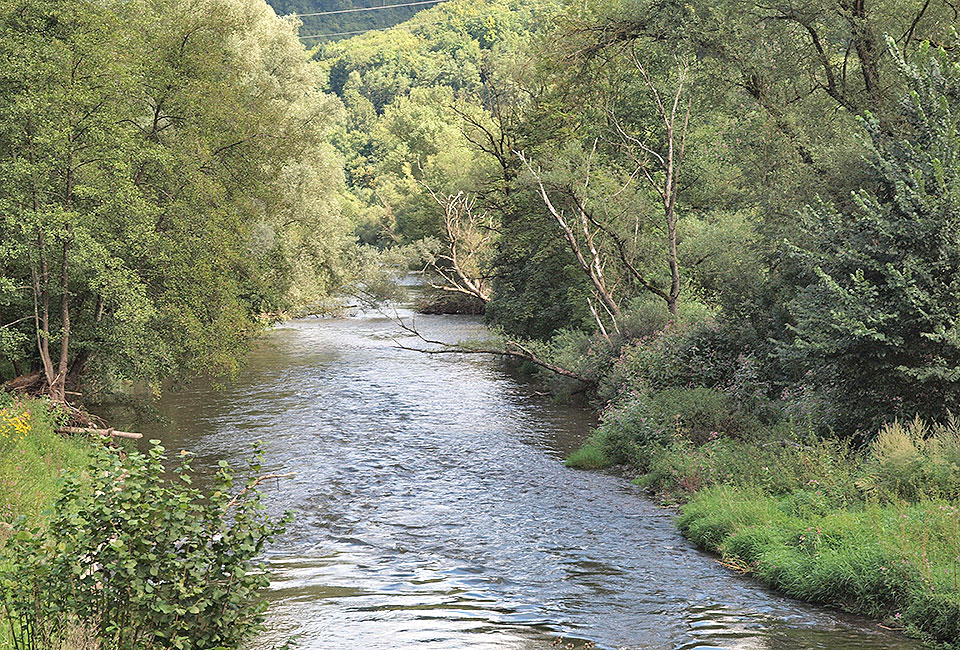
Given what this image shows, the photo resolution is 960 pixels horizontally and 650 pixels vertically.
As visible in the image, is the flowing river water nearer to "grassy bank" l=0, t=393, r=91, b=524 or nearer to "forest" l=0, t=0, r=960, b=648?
"forest" l=0, t=0, r=960, b=648

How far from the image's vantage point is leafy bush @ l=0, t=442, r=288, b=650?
227 inches

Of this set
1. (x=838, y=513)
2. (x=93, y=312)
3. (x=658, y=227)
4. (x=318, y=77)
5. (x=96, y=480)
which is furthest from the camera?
(x=318, y=77)

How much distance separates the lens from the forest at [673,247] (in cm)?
1156

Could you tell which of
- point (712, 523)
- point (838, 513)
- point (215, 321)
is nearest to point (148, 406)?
point (215, 321)

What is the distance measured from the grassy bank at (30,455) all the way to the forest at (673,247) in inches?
85.1

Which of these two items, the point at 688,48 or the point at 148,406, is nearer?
the point at 688,48

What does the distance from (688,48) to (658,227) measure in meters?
7.16

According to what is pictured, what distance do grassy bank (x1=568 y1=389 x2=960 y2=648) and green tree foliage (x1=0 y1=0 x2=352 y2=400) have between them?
11.0 meters

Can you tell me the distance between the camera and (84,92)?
52.6 feet

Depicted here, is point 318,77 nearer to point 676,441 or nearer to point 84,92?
point 84,92

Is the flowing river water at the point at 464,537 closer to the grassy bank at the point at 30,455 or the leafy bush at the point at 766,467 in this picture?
the leafy bush at the point at 766,467

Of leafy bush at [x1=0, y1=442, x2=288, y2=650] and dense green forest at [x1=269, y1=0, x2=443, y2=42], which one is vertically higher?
dense green forest at [x1=269, y1=0, x2=443, y2=42]

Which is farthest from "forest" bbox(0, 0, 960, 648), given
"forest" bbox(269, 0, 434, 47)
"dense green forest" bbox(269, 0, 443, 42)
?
"dense green forest" bbox(269, 0, 443, 42)

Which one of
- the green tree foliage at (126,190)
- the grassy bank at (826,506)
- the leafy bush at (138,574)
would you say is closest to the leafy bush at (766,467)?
the grassy bank at (826,506)
